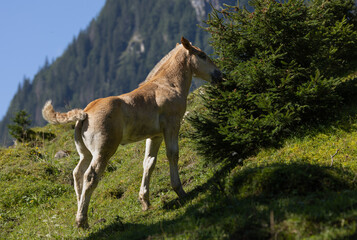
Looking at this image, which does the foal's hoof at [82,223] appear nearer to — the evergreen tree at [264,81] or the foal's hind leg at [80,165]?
the foal's hind leg at [80,165]

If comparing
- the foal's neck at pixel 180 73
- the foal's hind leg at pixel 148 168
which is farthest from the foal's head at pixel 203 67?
the foal's hind leg at pixel 148 168

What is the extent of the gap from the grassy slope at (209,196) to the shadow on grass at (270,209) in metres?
0.01

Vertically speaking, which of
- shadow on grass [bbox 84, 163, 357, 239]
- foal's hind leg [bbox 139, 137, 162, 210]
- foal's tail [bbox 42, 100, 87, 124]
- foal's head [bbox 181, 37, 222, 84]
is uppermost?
foal's head [bbox 181, 37, 222, 84]

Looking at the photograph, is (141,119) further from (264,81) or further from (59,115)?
(264,81)

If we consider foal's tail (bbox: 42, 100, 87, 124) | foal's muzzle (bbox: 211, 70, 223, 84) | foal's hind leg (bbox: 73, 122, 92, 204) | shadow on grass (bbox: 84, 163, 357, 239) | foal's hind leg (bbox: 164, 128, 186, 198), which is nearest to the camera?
shadow on grass (bbox: 84, 163, 357, 239)

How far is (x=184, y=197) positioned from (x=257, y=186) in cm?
236

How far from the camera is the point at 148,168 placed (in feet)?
27.1

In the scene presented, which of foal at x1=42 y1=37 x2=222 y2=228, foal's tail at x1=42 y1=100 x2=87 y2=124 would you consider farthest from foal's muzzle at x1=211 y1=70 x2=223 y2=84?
foal's tail at x1=42 y1=100 x2=87 y2=124

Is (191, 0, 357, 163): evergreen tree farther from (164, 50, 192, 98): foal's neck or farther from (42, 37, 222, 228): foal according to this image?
(164, 50, 192, 98): foal's neck

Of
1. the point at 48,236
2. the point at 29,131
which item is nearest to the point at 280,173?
the point at 48,236

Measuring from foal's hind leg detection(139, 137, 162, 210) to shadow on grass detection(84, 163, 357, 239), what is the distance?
1.27 m

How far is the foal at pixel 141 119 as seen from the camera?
22.6 feet

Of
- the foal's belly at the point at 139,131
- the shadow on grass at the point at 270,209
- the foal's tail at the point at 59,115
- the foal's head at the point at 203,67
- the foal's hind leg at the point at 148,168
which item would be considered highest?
the foal's head at the point at 203,67

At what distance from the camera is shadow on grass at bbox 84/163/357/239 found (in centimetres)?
451
